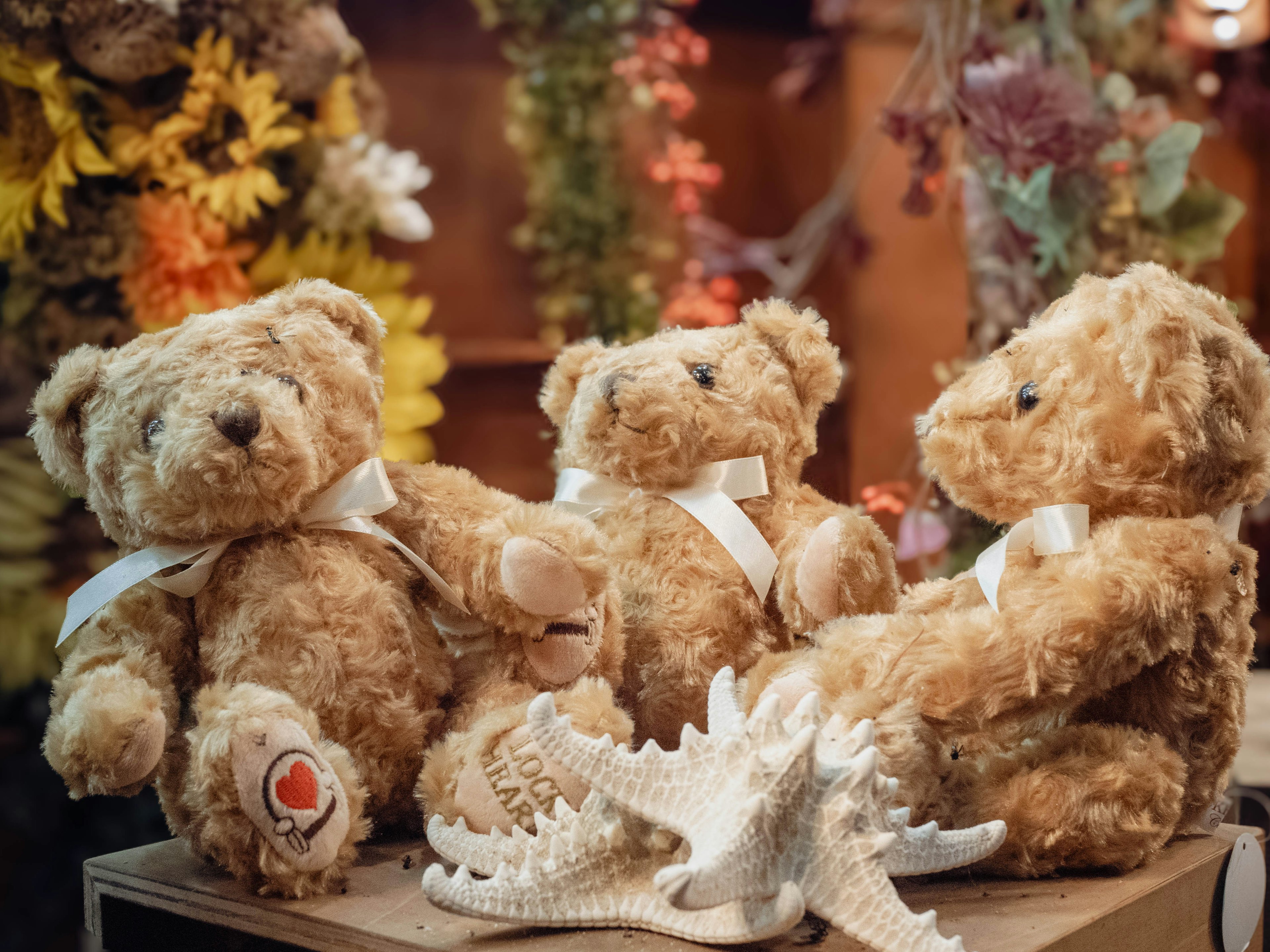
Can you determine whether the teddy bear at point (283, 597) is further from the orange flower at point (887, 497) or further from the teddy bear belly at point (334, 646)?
the orange flower at point (887, 497)

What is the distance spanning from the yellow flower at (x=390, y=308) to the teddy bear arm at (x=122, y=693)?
0.53 metres

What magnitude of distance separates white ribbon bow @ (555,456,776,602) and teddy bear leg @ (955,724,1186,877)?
0.28 m

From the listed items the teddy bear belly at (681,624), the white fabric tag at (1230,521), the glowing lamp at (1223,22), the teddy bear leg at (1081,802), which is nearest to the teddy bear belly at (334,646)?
the teddy bear belly at (681,624)

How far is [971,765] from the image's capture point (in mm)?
963

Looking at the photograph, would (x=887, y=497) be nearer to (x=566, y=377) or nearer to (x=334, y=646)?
(x=566, y=377)

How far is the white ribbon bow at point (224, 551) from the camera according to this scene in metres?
0.96

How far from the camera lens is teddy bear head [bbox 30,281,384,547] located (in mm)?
927

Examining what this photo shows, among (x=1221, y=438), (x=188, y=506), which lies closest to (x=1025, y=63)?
(x=1221, y=438)

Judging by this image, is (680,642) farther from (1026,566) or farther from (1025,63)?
(1025,63)

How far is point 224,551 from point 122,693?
149 mm

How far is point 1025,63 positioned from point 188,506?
48.8 inches

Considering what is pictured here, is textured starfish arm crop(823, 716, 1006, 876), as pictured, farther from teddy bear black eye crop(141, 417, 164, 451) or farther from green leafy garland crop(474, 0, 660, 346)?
green leafy garland crop(474, 0, 660, 346)

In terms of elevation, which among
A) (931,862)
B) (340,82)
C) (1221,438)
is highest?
(340,82)

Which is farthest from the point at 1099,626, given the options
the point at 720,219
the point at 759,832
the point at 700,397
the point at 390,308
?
the point at 720,219
